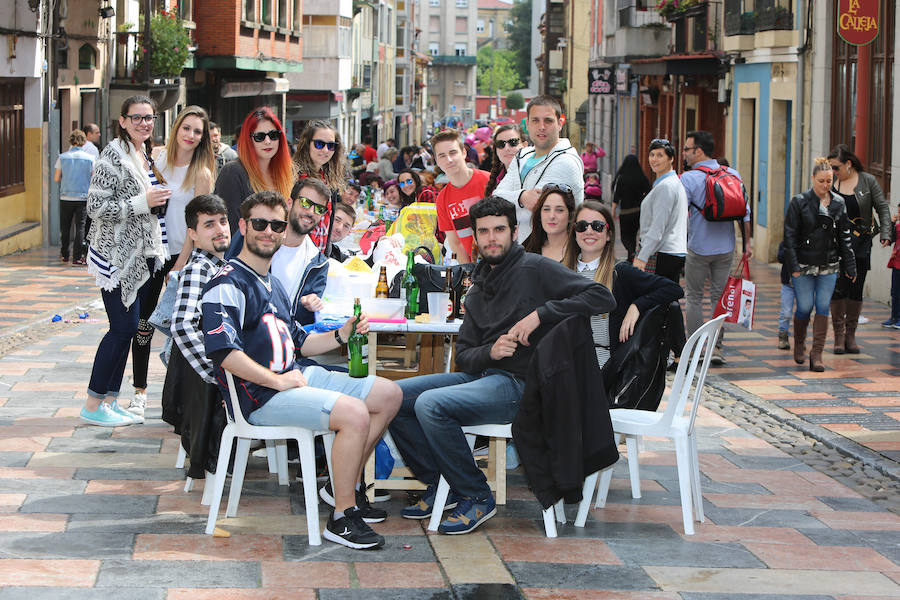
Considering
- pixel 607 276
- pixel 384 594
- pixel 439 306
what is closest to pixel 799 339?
pixel 607 276

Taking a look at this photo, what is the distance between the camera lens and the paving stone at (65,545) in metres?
5.18

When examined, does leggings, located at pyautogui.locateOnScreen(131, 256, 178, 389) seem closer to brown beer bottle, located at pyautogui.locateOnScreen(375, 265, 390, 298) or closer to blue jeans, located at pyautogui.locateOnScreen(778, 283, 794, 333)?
brown beer bottle, located at pyautogui.locateOnScreen(375, 265, 390, 298)

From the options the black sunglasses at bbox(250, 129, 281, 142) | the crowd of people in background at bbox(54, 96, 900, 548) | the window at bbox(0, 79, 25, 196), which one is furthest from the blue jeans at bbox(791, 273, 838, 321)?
the window at bbox(0, 79, 25, 196)

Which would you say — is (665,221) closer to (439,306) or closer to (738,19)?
(439,306)

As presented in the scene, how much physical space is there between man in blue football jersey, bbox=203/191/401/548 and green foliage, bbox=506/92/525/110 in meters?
108

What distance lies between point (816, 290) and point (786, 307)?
1049 mm

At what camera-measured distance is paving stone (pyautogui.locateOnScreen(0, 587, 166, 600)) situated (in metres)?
4.67

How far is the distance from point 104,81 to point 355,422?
59.4 ft

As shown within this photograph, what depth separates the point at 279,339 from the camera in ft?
18.6

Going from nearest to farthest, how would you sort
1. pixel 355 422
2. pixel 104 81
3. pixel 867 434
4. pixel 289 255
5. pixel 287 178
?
pixel 355 422 → pixel 289 255 → pixel 287 178 → pixel 867 434 → pixel 104 81

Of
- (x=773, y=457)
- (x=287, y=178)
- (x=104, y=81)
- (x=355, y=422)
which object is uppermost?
(x=104, y=81)

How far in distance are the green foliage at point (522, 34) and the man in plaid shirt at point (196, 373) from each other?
4094 inches

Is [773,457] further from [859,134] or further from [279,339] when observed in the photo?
[859,134]

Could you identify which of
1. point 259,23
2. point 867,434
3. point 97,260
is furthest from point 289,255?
point 259,23
